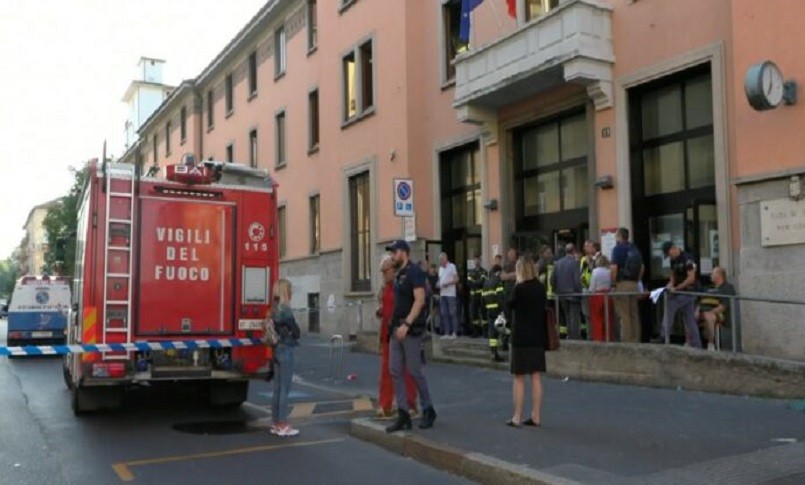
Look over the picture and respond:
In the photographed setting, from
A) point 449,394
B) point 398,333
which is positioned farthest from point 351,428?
point 449,394

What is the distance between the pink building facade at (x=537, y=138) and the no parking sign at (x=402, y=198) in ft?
11.2

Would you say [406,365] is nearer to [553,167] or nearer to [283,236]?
[553,167]

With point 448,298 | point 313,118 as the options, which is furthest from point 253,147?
point 448,298

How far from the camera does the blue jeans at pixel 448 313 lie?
617 inches

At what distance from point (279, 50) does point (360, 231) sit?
33.4ft

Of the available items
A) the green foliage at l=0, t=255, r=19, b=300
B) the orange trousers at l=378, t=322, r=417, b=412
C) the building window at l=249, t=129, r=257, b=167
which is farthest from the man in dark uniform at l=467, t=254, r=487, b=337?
the green foliage at l=0, t=255, r=19, b=300

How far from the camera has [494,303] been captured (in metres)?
13.9

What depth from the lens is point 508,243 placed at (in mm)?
16703

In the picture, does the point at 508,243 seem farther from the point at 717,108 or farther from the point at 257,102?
the point at 257,102

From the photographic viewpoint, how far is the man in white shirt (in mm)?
15672

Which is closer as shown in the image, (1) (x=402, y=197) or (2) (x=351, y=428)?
(2) (x=351, y=428)

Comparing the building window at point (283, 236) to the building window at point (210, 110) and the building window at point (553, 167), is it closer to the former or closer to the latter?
the building window at point (210, 110)

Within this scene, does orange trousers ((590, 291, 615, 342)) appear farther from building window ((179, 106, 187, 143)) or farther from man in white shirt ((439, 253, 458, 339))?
building window ((179, 106, 187, 143))

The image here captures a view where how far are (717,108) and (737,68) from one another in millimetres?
1000
